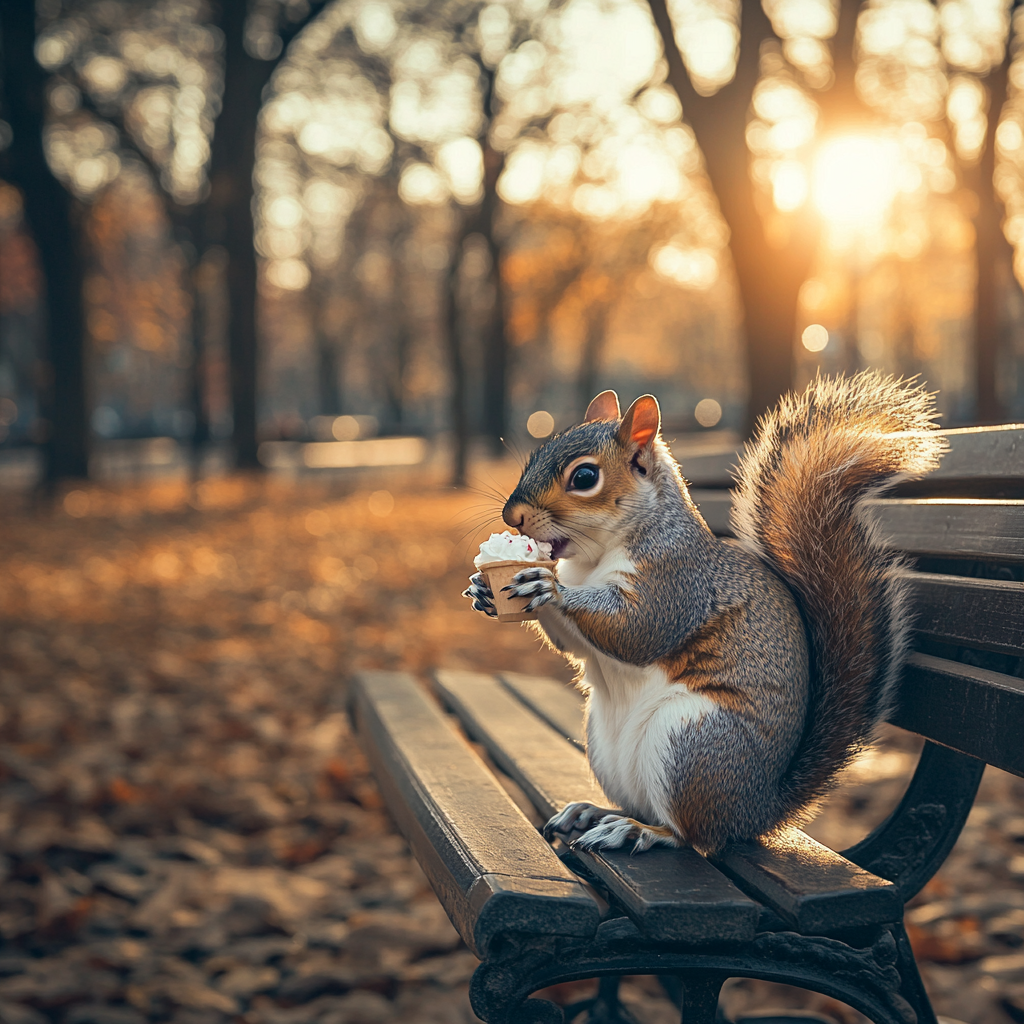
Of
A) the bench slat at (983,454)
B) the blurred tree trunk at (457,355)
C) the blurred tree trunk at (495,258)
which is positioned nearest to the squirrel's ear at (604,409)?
the bench slat at (983,454)

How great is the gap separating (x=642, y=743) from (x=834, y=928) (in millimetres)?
371

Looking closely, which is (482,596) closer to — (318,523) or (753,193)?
(753,193)

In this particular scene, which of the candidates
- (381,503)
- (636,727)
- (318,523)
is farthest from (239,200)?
(636,727)

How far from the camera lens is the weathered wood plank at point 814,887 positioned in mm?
1301

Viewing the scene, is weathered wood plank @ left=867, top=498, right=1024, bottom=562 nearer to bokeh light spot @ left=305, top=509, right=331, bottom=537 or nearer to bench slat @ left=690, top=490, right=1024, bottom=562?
bench slat @ left=690, top=490, right=1024, bottom=562

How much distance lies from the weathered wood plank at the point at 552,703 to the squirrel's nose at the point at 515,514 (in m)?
0.57

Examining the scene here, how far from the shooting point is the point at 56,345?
1248 centimetres

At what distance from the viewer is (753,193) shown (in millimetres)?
6973

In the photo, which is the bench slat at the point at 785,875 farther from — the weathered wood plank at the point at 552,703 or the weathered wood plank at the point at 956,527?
the weathered wood plank at the point at 956,527

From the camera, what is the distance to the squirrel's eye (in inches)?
65.3

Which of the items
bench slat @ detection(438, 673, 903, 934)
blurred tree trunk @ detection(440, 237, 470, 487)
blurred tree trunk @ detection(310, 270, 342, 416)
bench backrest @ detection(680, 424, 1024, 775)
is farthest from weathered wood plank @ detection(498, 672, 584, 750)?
blurred tree trunk @ detection(310, 270, 342, 416)

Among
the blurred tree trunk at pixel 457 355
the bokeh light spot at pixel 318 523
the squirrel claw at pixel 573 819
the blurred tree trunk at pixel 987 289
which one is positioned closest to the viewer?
the squirrel claw at pixel 573 819

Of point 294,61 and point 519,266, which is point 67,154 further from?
point 519,266

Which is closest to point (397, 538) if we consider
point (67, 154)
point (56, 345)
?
point (56, 345)
